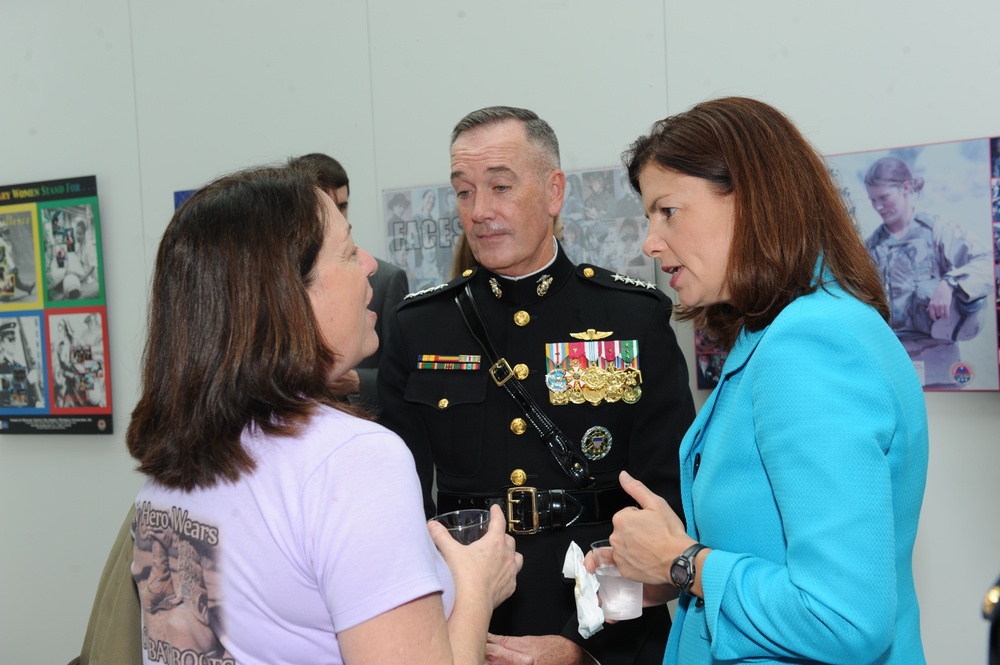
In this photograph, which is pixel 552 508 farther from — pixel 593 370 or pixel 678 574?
pixel 678 574

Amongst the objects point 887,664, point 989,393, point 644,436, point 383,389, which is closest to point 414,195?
point 383,389

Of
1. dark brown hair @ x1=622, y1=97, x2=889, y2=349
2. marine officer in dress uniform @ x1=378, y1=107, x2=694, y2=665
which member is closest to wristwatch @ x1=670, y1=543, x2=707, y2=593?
dark brown hair @ x1=622, y1=97, x2=889, y2=349

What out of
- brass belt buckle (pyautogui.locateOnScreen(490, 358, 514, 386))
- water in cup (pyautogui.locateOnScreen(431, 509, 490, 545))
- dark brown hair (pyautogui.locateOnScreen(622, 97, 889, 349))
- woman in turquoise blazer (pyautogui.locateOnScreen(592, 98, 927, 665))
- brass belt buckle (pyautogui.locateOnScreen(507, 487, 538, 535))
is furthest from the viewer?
brass belt buckle (pyautogui.locateOnScreen(490, 358, 514, 386))

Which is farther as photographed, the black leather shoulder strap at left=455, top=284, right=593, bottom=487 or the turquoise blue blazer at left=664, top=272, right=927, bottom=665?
the black leather shoulder strap at left=455, top=284, right=593, bottom=487

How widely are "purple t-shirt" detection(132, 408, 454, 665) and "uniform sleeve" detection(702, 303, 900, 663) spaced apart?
1.55 feet

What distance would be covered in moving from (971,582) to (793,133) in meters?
2.06

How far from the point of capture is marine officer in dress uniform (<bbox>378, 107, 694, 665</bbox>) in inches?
86.4

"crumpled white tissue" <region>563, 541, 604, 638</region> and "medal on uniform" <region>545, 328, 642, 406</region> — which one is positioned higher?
"medal on uniform" <region>545, 328, 642, 406</region>

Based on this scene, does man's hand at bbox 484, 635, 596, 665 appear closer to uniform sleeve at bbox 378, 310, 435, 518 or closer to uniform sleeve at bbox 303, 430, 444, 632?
uniform sleeve at bbox 378, 310, 435, 518

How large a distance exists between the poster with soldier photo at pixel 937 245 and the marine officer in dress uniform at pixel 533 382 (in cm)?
96

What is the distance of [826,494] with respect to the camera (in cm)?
113

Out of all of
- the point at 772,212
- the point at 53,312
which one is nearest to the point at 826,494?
the point at 772,212

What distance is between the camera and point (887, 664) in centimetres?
132

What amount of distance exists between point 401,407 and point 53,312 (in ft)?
8.93
